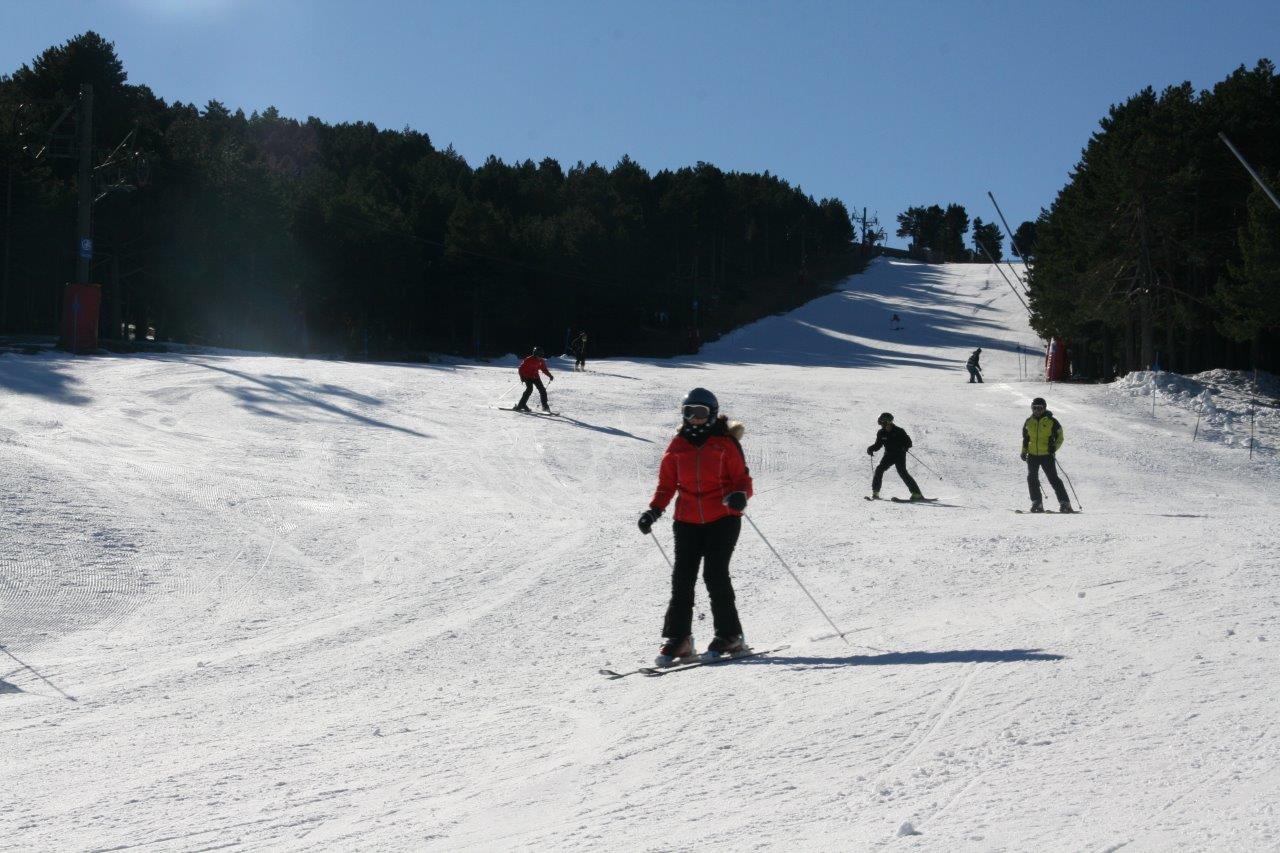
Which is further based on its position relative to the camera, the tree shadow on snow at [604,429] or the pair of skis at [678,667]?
the tree shadow on snow at [604,429]

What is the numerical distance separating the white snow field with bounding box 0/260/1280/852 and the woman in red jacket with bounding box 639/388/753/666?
37cm

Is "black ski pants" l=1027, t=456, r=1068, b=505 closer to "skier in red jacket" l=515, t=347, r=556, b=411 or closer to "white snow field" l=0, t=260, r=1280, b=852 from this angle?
"white snow field" l=0, t=260, r=1280, b=852

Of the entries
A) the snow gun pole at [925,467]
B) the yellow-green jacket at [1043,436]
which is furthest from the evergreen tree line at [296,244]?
the yellow-green jacket at [1043,436]

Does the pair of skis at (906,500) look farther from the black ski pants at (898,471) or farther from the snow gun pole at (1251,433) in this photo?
the snow gun pole at (1251,433)

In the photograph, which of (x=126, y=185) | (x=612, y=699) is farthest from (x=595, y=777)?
(x=126, y=185)

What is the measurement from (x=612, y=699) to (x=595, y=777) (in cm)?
147

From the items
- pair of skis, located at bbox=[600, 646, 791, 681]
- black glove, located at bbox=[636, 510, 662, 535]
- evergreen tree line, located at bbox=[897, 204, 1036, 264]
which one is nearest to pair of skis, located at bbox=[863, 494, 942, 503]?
pair of skis, located at bbox=[600, 646, 791, 681]

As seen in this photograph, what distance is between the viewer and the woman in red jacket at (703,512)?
734 cm

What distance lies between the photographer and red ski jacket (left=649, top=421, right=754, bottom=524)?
734 centimetres

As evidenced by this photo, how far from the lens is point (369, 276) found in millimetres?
57125

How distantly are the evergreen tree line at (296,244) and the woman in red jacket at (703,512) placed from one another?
29.3 m

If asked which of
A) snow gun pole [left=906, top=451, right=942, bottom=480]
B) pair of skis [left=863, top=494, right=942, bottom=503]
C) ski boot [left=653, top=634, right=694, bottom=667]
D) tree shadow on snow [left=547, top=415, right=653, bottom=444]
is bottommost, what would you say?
pair of skis [left=863, top=494, right=942, bottom=503]

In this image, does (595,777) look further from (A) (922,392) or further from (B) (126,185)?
(B) (126,185)

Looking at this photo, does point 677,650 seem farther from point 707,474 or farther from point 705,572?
point 707,474
